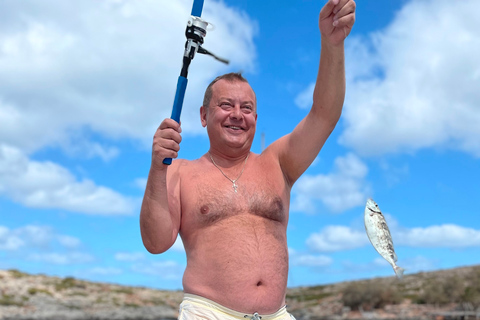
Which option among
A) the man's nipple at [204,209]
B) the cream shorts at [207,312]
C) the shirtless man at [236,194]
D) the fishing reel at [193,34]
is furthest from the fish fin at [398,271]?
the fishing reel at [193,34]

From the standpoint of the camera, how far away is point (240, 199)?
3.64 meters

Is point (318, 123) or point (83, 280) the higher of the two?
point (83, 280)

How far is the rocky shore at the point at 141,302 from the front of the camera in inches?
1150

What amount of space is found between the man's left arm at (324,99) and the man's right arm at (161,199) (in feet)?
3.16

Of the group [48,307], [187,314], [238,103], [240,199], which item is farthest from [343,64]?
[48,307]

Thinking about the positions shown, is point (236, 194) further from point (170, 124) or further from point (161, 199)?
point (170, 124)

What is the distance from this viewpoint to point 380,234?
3352 millimetres

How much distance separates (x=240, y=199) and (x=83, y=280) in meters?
42.9

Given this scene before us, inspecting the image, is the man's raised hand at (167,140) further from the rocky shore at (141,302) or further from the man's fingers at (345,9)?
the rocky shore at (141,302)

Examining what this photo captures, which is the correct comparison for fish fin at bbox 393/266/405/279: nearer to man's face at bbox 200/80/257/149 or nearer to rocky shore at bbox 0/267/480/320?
man's face at bbox 200/80/257/149

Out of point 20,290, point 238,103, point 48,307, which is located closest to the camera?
point 238,103

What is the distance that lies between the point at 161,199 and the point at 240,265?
2.39 feet

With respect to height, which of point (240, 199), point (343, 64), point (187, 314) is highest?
point (343, 64)

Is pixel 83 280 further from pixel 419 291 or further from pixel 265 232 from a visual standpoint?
pixel 265 232
